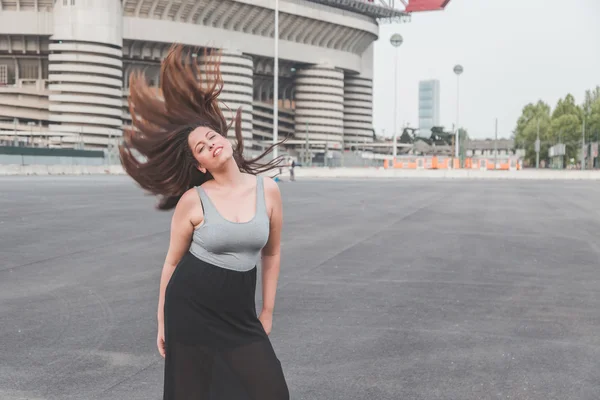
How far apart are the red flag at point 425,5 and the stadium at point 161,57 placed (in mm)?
509

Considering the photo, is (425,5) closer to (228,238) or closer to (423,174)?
(423,174)

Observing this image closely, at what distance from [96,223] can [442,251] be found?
734cm

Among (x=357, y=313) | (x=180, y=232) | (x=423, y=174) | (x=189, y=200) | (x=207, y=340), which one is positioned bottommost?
(x=423, y=174)

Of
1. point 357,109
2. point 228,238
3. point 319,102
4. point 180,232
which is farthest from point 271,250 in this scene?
point 357,109

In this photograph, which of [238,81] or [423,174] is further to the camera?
[238,81]

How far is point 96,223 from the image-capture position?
1620 centimetres

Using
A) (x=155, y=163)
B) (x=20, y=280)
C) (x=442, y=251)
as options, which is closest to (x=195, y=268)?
(x=155, y=163)

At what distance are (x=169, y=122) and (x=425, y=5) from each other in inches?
4323

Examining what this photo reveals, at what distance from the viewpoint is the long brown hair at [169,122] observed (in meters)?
3.29

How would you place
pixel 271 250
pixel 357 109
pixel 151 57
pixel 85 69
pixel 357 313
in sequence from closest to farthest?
pixel 271 250 < pixel 357 313 < pixel 85 69 < pixel 151 57 < pixel 357 109

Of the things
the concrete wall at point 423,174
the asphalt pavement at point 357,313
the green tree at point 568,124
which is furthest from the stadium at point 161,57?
the asphalt pavement at point 357,313

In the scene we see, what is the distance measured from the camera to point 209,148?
3268 mm

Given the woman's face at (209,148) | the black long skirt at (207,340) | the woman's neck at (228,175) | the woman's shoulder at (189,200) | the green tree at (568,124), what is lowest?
the black long skirt at (207,340)

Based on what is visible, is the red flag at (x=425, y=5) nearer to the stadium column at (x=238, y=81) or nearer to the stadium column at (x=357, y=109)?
the stadium column at (x=357, y=109)
